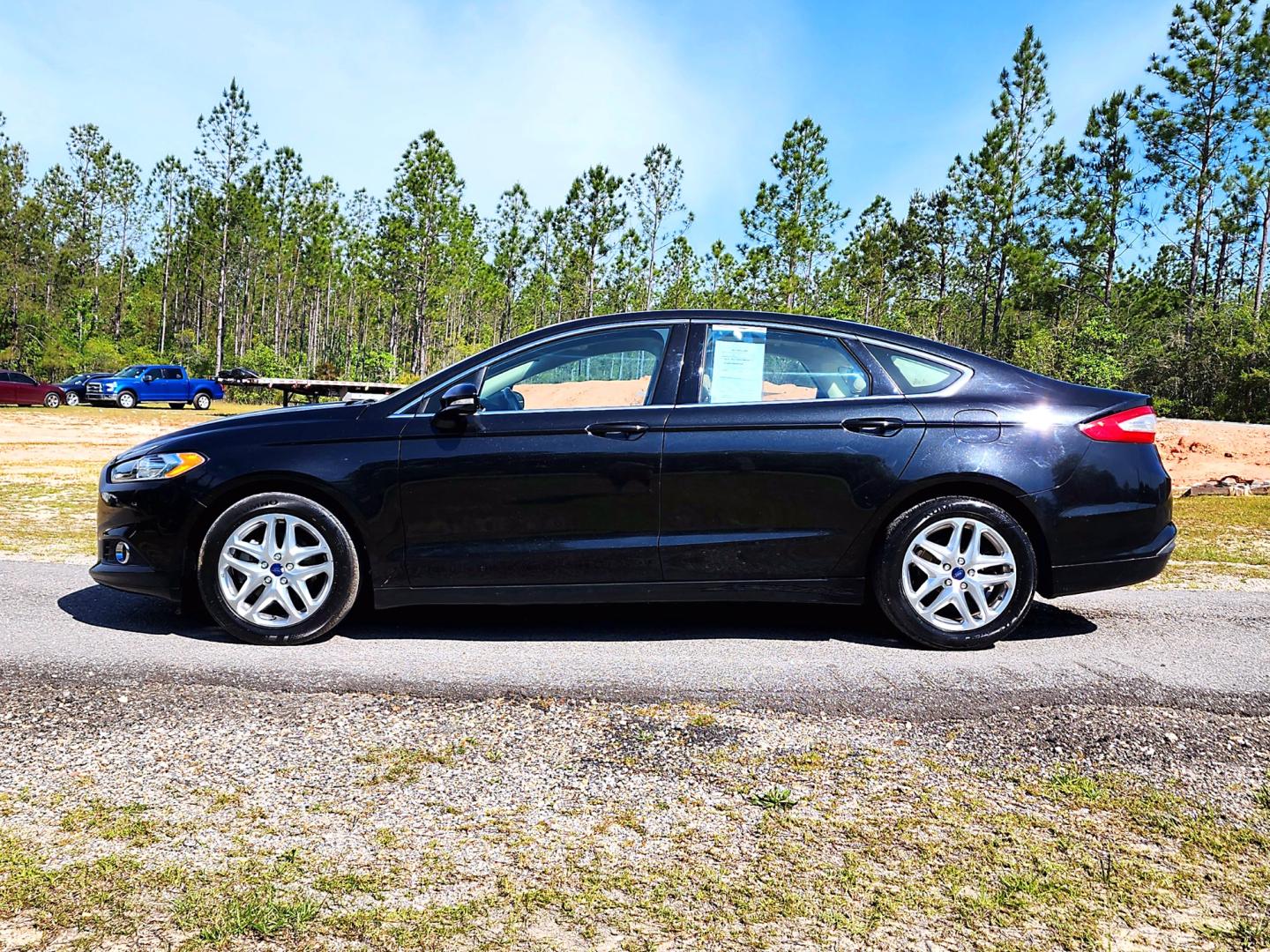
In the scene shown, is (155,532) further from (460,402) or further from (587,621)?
(587,621)

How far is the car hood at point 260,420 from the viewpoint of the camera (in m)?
4.52

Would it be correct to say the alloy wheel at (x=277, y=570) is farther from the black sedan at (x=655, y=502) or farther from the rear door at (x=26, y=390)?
the rear door at (x=26, y=390)

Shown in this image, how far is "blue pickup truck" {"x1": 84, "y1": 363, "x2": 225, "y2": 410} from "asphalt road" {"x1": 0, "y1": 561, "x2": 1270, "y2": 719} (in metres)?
37.9

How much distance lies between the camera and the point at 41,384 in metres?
36.1

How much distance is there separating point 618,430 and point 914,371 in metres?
1.47

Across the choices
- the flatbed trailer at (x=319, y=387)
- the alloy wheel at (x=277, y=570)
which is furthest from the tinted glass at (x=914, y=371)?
the flatbed trailer at (x=319, y=387)

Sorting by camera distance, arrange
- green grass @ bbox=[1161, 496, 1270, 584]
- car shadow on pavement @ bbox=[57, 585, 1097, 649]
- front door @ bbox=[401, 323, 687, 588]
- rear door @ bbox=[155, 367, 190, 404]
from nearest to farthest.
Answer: front door @ bbox=[401, 323, 687, 588], car shadow on pavement @ bbox=[57, 585, 1097, 649], green grass @ bbox=[1161, 496, 1270, 584], rear door @ bbox=[155, 367, 190, 404]

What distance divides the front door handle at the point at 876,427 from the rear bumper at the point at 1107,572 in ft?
3.27

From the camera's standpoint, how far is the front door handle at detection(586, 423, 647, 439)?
4.37m

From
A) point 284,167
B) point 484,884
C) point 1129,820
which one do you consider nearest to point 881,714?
point 1129,820

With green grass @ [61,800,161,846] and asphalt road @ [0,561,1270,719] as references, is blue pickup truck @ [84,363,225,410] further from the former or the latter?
green grass @ [61,800,161,846]

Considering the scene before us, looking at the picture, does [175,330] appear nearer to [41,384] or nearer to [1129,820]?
[41,384]

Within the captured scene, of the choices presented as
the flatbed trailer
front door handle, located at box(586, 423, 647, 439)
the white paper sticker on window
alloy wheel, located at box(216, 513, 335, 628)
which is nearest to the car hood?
alloy wheel, located at box(216, 513, 335, 628)

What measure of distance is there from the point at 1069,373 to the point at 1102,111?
1556cm
